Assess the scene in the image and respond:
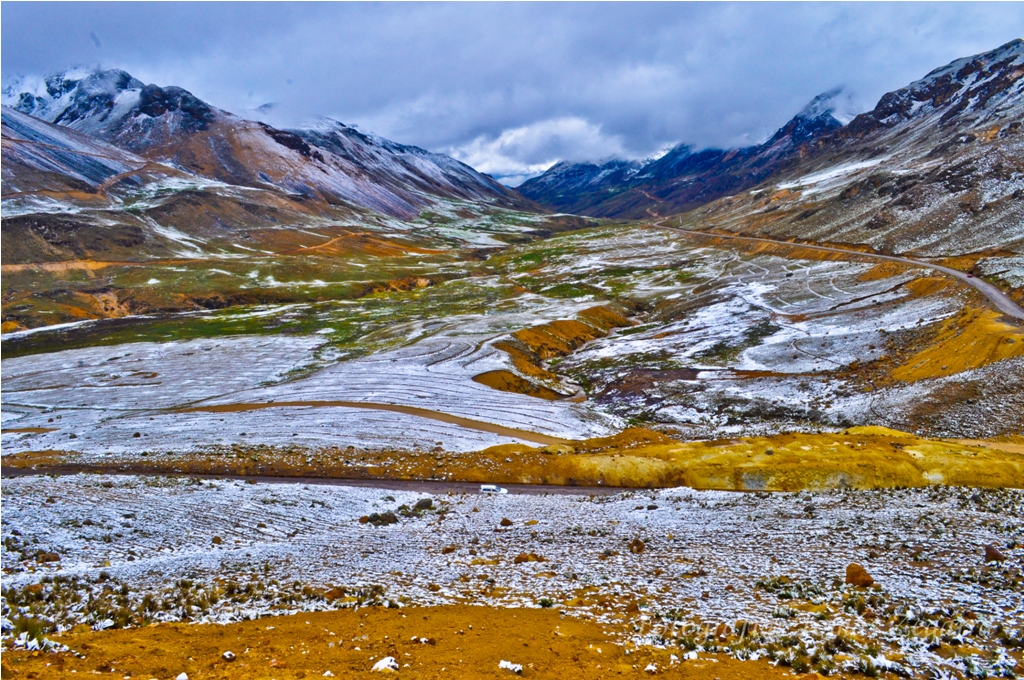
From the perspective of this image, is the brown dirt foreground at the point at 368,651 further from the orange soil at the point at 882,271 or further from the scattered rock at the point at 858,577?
the orange soil at the point at 882,271

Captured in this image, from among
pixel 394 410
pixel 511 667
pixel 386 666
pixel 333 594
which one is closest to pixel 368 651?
pixel 386 666

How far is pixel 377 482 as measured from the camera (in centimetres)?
3691

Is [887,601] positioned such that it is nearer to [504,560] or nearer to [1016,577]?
[1016,577]

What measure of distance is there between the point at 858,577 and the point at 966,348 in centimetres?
4565

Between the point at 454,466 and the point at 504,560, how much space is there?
16700mm

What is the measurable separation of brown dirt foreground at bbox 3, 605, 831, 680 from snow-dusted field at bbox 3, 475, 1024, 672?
144 cm

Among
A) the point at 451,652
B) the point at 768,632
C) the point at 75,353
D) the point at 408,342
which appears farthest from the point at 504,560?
the point at 75,353

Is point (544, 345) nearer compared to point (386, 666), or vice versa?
point (386, 666)

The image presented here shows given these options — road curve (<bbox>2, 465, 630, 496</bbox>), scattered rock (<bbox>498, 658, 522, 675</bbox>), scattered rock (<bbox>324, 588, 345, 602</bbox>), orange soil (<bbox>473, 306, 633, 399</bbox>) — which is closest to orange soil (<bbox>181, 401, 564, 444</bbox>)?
orange soil (<bbox>473, 306, 633, 399</bbox>)

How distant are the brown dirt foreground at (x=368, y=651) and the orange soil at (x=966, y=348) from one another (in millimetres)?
48604

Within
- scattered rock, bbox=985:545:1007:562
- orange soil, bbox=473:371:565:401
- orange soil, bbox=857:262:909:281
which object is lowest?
scattered rock, bbox=985:545:1007:562

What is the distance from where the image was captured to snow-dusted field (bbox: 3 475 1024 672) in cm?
1734

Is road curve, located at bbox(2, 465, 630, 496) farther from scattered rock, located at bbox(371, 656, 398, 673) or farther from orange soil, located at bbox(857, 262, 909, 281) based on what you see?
orange soil, located at bbox(857, 262, 909, 281)

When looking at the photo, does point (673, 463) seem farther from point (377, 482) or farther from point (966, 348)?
point (966, 348)
